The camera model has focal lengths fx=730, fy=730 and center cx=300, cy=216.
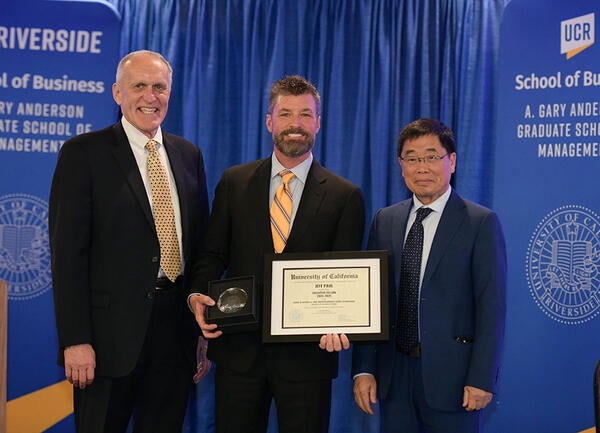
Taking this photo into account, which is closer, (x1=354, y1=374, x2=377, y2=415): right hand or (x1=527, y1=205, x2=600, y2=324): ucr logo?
(x1=354, y1=374, x2=377, y2=415): right hand

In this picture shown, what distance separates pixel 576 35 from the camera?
13.2ft

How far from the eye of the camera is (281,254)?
2.87m

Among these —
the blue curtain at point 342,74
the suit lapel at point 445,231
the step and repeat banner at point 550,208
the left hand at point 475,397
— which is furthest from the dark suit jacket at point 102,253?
the step and repeat banner at point 550,208

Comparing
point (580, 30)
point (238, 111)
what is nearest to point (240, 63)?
point (238, 111)

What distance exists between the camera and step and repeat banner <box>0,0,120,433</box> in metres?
4.29

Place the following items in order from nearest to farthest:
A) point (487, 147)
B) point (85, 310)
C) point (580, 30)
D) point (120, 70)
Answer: point (85, 310), point (120, 70), point (580, 30), point (487, 147)

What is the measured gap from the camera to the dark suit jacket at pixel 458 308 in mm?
2789

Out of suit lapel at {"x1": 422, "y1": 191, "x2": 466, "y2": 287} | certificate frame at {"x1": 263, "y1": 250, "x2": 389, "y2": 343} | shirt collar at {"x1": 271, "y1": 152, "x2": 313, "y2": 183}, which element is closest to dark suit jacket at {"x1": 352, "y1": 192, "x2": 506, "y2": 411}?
suit lapel at {"x1": 422, "y1": 191, "x2": 466, "y2": 287}

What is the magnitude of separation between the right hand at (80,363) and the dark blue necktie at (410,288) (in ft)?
3.95

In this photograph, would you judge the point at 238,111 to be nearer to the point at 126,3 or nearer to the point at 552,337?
the point at 126,3

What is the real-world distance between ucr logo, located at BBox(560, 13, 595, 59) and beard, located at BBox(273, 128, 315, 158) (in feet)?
6.02

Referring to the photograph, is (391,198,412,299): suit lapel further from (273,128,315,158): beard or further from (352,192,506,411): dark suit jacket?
(273,128,315,158): beard

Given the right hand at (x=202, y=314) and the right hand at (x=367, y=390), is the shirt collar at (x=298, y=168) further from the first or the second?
the right hand at (x=367, y=390)

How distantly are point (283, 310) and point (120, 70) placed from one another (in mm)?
1262
